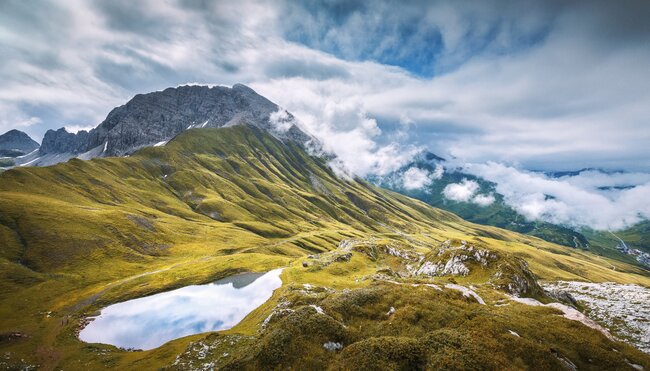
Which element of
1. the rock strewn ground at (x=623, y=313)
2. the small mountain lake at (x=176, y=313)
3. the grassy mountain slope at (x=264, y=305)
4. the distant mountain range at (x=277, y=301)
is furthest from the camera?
the small mountain lake at (x=176, y=313)

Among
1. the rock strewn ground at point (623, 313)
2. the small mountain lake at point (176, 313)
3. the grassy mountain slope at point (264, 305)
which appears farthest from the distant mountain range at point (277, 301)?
the rock strewn ground at point (623, 313)

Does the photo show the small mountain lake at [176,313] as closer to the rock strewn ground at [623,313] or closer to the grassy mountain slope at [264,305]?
the grassy mountain slope at [264,305]

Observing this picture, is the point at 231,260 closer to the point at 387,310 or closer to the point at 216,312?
the point at 216,312

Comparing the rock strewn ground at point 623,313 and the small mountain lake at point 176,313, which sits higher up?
the rock strewn ground at point 623,313

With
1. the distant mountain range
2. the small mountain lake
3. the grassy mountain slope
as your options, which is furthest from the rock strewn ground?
the small mountain lake

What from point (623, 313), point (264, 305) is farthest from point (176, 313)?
point (623, 313)

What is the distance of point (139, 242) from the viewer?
141125 millimetres

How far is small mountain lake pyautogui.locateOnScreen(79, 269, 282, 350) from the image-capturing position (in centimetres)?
6650

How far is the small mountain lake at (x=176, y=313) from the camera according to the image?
66500 millimetres

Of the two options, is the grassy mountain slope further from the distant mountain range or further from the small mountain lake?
the small mountain lake

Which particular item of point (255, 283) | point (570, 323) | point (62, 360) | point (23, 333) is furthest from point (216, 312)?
point (570, 323)

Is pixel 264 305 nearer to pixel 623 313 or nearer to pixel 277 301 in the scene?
pixel 277 301

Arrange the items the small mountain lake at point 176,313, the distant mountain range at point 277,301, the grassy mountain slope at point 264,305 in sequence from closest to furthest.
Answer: the distant mountain range at point 277,301, the grassy mountain slope at point 264,305, the small mountain lake at point 176,313

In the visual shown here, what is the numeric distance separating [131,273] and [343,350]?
113 metres
